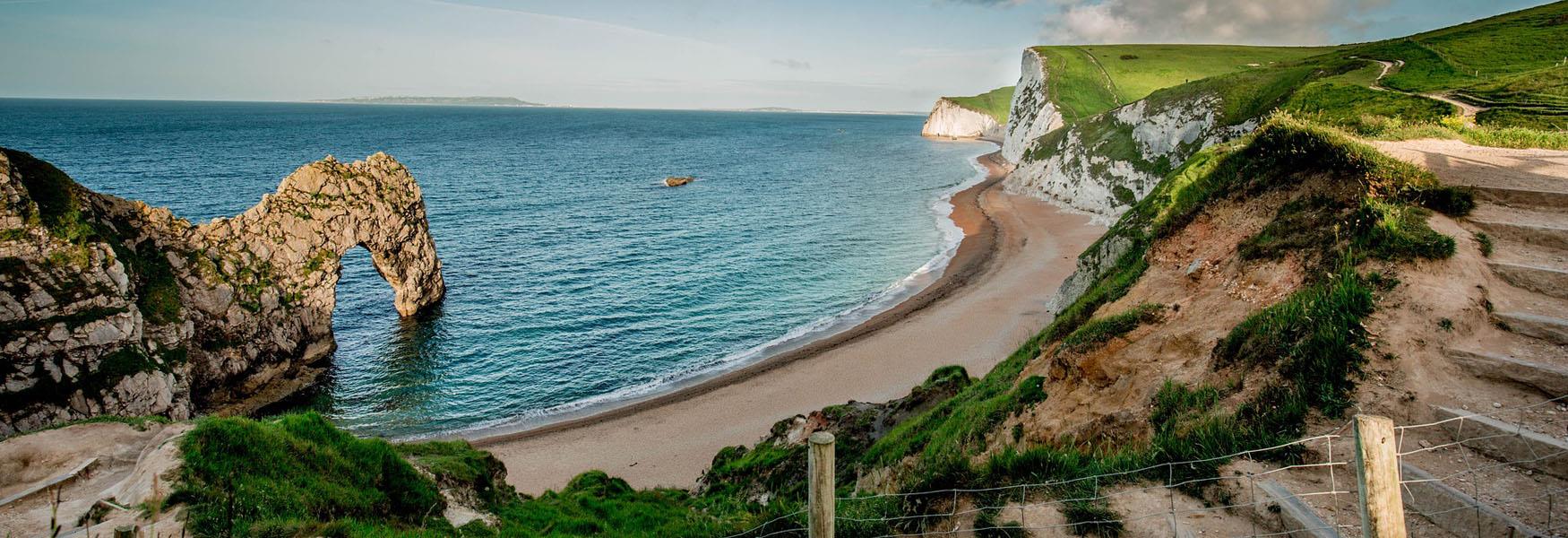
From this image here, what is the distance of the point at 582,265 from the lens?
49844 millimetres

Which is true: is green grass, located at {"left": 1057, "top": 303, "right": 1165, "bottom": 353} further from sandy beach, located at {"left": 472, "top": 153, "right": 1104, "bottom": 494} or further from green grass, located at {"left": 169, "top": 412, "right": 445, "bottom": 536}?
sandy beach, located at {"left": 472, "top": 153, "right": 1104, "bottom": 494}

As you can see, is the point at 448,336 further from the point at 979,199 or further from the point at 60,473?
the point at 979,199

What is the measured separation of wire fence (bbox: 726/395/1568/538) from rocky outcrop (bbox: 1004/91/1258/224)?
181 ft

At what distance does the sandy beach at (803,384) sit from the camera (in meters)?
25.6

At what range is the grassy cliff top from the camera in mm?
101375

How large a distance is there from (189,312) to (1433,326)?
39.3 m

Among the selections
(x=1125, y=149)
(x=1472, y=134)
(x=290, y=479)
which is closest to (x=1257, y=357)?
(x=1472, y=134)

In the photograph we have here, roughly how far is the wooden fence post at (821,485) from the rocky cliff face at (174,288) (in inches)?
1113

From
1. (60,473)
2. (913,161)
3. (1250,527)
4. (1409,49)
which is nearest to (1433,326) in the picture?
(1250,527)

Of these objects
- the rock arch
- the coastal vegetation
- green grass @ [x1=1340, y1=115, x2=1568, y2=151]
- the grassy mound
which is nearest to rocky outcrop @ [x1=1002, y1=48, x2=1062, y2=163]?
the coastal vegetation

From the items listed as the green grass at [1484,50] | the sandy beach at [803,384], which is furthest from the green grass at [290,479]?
the green grass at [1484,50]

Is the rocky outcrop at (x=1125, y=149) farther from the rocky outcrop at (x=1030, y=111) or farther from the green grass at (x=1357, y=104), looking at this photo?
the rocky outcrop at (x=1030, y=111)

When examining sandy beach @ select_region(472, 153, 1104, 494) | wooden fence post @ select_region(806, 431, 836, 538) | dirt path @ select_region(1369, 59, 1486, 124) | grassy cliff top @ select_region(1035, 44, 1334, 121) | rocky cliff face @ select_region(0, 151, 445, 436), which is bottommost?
sandy beach @ select_region(472, 153, 1104, 494)

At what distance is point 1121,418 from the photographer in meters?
10.6
